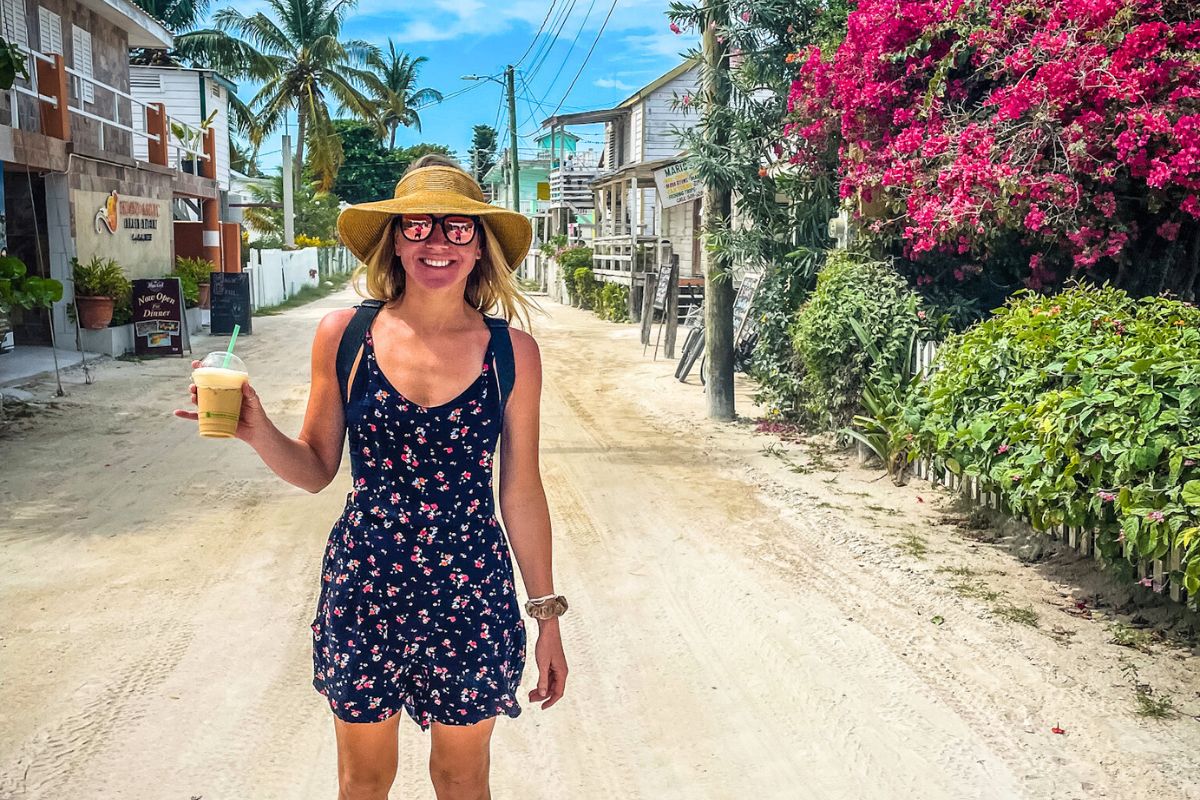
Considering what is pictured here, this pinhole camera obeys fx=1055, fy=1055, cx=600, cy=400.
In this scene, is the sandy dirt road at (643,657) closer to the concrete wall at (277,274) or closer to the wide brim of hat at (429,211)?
the wide brim of hat at (429,211)

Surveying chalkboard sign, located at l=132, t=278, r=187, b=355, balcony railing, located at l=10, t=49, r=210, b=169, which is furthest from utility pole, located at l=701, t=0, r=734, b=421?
balcony railing, located at l=10, t=49, r=210, b=169

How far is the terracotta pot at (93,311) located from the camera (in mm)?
14984

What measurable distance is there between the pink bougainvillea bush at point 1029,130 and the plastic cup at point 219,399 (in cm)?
606

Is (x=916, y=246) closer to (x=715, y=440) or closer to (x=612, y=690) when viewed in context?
(x=715, y=440)

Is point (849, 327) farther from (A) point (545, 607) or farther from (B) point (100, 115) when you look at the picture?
(B) point (100, 115)

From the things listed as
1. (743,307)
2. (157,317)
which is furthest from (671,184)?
(157,317)

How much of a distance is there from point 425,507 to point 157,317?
14560mm

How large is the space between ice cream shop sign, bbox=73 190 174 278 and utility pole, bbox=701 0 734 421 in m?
9.97

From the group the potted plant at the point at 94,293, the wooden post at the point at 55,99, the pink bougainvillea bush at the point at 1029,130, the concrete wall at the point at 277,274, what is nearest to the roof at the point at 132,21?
the wooden post at the point at 55,99

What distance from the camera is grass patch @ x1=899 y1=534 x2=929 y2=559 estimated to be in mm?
5973

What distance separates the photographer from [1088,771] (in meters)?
3.51

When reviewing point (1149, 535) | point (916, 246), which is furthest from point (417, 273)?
point (916, 246)

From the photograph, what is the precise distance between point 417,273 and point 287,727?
212cm

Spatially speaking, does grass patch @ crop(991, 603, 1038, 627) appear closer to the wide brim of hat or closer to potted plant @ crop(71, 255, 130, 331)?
the wide brim of hat
